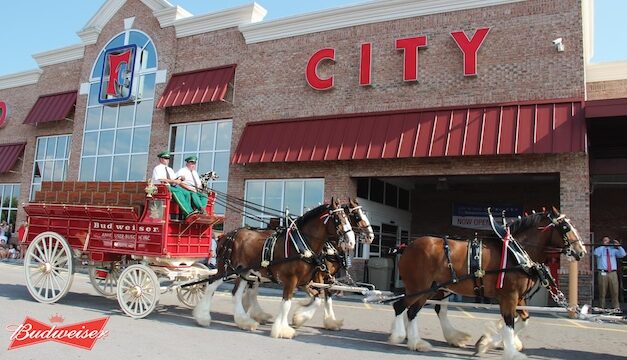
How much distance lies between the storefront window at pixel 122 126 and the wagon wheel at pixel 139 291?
13.3 meters

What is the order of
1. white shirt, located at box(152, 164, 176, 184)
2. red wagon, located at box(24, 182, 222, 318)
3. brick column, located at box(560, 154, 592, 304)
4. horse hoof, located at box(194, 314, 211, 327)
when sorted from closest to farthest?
horse hoof, located at box(194, 314, 211, 327) < red wagon, located at box(24, 182, 222, 318) < white shirt, located at box(152, 164, 176, 184) < brick column, located at box(560, 154, 592, 304)

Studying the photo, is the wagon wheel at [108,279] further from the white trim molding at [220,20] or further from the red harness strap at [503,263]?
the white trim molding at [220,20]

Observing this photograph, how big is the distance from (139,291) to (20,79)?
Answer: 24.4 meters

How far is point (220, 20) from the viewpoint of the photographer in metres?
20.9

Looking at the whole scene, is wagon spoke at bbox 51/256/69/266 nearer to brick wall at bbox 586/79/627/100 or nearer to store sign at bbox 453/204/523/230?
brick wall at bbox 586/79/627/100

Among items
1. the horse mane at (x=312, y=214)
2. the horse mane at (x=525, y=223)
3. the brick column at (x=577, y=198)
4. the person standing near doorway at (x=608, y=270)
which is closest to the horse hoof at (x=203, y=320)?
the horse mane at (x=312, y=214)

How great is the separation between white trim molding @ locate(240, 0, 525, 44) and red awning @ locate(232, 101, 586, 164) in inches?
133

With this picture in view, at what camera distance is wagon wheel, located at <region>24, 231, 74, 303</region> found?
396 inches

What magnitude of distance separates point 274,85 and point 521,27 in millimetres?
8643

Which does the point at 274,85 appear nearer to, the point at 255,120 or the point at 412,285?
the point at 255,120

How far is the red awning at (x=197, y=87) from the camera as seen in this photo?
20.0 metres

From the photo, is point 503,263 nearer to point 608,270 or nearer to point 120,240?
point 120,240

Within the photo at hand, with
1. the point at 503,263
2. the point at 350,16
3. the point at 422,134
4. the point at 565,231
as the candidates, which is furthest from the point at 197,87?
the point at 565,231

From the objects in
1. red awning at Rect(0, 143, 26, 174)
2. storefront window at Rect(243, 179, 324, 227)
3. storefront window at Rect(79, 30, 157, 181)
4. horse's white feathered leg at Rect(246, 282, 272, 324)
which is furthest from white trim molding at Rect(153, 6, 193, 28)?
horse's white feathered leg at Rect(246, 282, 272, 324)
